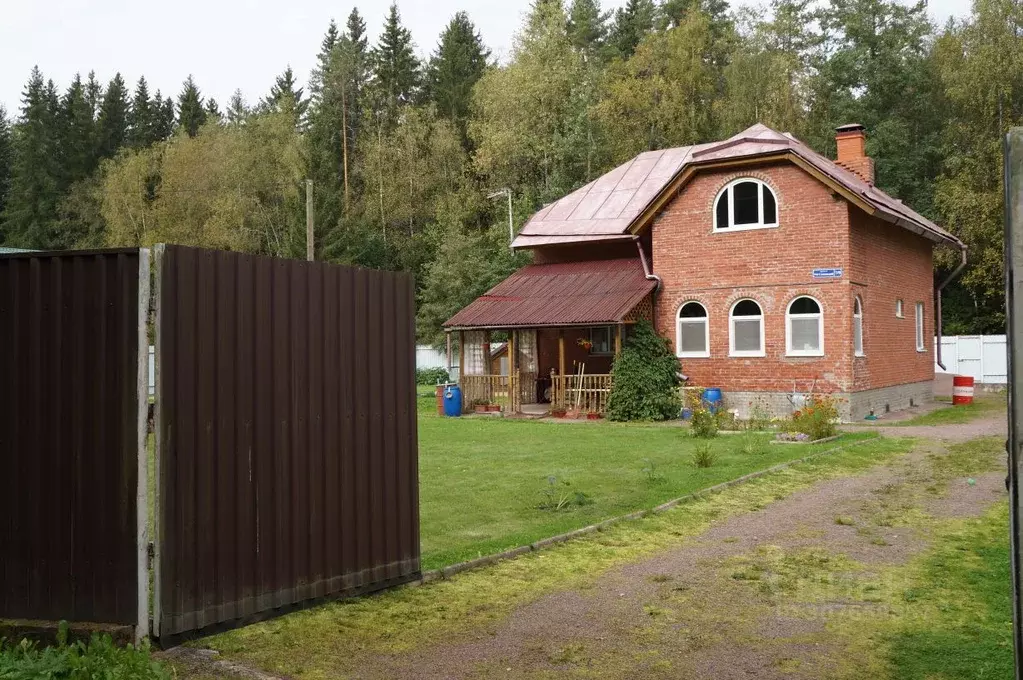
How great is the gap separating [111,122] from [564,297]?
4935cm

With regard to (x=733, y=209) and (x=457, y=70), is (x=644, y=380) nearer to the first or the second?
(x=733, y=209)

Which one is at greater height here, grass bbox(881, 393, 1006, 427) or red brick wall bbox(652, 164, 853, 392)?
red brick wall bbox(652, 164, 853, 392)

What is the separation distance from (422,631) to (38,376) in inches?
110

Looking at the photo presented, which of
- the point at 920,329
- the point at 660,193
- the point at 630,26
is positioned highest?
the point at 630,26

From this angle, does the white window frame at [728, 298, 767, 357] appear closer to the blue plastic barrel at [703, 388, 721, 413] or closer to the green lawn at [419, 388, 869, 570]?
the blue plastic barrel at [703, 388, 721, 413]

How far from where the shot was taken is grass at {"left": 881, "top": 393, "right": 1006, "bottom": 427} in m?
20.6

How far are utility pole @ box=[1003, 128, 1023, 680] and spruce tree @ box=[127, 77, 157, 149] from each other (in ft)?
216

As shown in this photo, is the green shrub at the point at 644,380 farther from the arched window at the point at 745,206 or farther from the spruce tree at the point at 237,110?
the spruce tree at the point at 237,110

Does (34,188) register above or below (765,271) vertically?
above

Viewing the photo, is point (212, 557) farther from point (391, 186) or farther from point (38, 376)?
point (391, 186)

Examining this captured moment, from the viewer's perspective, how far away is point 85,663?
4.71 metres

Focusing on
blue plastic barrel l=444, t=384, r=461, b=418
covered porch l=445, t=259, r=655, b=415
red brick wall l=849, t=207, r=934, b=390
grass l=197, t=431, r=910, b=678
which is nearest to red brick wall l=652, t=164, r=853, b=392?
red brick wall l=849, t=207, r=934, b=390

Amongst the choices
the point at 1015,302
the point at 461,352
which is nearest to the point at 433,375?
the point at 461,352

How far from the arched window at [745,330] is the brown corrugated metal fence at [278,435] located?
53.3ft
